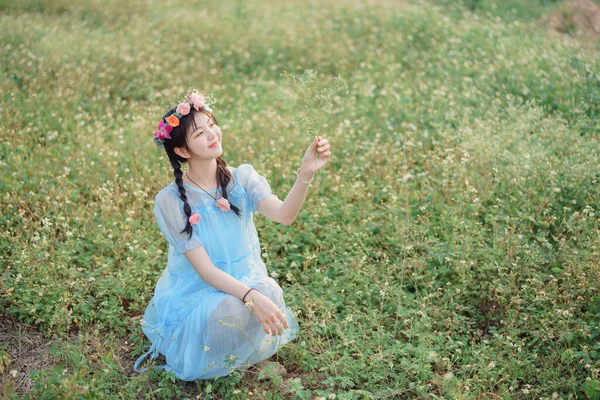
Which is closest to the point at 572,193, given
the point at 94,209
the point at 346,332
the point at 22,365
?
the point at 346,332

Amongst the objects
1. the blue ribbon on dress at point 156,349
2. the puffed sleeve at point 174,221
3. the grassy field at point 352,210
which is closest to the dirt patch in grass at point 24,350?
the grassy field at point 352,210

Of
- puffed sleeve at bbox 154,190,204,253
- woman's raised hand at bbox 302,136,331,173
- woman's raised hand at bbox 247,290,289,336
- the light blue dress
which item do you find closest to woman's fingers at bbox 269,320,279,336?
woman's raised hand at bbox 247,290,289,336

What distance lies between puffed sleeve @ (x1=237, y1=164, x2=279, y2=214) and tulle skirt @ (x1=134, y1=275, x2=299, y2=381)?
1.66 feet

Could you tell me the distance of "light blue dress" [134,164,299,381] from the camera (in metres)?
3.75

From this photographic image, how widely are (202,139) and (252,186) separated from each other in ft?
1.61

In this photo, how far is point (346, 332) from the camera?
4.24 meters

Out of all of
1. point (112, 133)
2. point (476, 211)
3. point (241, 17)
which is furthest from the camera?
point (241, 17)

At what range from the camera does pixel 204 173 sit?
3.99 m

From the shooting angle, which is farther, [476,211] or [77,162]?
[77,162]

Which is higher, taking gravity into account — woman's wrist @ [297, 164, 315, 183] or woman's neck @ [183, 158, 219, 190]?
woman's wrist @ [297, 164, 315, 183]

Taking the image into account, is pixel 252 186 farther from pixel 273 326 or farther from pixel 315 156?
pixel 273 326

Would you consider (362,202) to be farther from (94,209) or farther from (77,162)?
(77,162)

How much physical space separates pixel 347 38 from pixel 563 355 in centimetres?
671

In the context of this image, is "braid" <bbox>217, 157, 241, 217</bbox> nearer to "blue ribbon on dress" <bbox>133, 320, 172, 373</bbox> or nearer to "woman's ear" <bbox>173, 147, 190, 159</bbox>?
"woman's ear" <bbox>173, 147, 190, 159</bbox>
